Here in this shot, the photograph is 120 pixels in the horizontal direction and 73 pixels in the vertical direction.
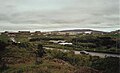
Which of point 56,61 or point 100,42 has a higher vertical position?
point 100,42

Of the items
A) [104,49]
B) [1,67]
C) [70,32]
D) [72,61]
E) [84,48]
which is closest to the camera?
[1,67]

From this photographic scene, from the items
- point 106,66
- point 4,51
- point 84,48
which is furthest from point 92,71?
point 84,48

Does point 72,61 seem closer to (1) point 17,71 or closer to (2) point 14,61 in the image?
(2) point 14,61

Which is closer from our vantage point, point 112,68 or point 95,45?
point 112,68

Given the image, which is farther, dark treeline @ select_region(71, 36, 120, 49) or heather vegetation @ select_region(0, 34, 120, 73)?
dark treeline @ select_region(71, 36, 120, 49)

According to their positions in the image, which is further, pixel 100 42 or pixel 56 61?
pixel 100 42

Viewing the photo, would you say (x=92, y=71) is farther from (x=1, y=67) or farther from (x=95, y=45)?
(x=95, y=45)

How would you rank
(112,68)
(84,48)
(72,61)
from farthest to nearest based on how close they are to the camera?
(84,48) < (72,61) < (112,68)

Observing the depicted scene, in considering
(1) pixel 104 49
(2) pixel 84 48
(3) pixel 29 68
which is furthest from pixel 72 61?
(2) pixel 84 48

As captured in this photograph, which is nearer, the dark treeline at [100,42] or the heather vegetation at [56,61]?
the heather vegetation at [56,61]
